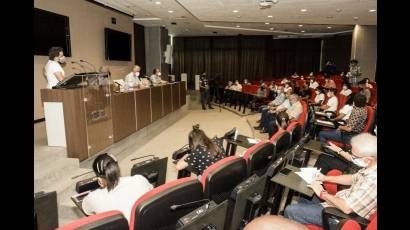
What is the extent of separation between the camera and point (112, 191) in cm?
186

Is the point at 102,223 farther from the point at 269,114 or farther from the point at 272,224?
the point at 269,114

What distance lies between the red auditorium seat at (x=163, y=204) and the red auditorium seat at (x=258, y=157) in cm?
71

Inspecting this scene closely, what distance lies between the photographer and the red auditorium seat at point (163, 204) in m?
1.40

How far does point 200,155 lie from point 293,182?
2.77 ft

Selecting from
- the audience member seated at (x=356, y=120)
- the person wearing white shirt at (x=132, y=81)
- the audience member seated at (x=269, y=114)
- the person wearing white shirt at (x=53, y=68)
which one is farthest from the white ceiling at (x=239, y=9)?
the audience member seated at (x=356, y=120)

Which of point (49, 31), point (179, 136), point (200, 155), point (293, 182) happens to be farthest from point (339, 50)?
point (293, 182)

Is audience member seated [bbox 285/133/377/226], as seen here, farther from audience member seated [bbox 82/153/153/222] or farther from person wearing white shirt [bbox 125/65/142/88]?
person wearing white shirt [bbox 125/65/142/88]

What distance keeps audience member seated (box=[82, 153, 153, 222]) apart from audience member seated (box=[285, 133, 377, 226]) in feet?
3.81

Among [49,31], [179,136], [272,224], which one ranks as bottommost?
[179,136]

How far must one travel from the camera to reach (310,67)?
18.8 metres

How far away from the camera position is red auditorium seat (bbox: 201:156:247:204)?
5.83 feet

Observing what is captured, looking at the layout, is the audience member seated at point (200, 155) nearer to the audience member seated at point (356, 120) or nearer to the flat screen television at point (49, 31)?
the audience member seated at point (356, 120)
